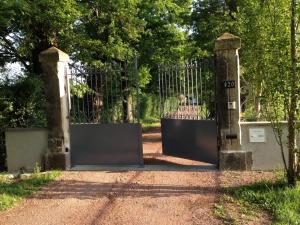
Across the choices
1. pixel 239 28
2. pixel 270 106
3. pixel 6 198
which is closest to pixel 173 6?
pixel 239 28

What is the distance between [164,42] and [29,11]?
9.12 metres

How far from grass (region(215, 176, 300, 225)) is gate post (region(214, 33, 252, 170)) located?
5.00 ft

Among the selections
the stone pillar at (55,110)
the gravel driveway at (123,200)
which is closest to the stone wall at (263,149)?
the gravel driveway at (123,200)

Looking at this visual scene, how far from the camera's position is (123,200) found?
7.36 meters

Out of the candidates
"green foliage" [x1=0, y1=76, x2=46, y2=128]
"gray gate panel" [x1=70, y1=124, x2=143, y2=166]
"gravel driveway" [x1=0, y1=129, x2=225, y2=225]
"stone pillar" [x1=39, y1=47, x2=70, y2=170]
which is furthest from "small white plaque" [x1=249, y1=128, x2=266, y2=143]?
"green foliage" [x1=0, y1=76, x2=46, y2=128]

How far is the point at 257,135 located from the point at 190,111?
1.76 metres

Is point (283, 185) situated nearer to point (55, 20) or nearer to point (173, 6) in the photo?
point (55, 20)

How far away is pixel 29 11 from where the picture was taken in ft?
42.5

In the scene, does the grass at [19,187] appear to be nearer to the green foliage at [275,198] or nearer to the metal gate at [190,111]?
the metal gate at [190,111]

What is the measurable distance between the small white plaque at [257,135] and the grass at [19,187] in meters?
4.37

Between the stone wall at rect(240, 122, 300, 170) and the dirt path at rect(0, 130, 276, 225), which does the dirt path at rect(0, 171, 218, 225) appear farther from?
the stone wall at rect(240, 122, 300, 170)

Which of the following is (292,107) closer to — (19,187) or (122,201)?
(122,201)

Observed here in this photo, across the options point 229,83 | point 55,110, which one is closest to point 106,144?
point 55,110

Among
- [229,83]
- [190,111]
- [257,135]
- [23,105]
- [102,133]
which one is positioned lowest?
[257,135]
